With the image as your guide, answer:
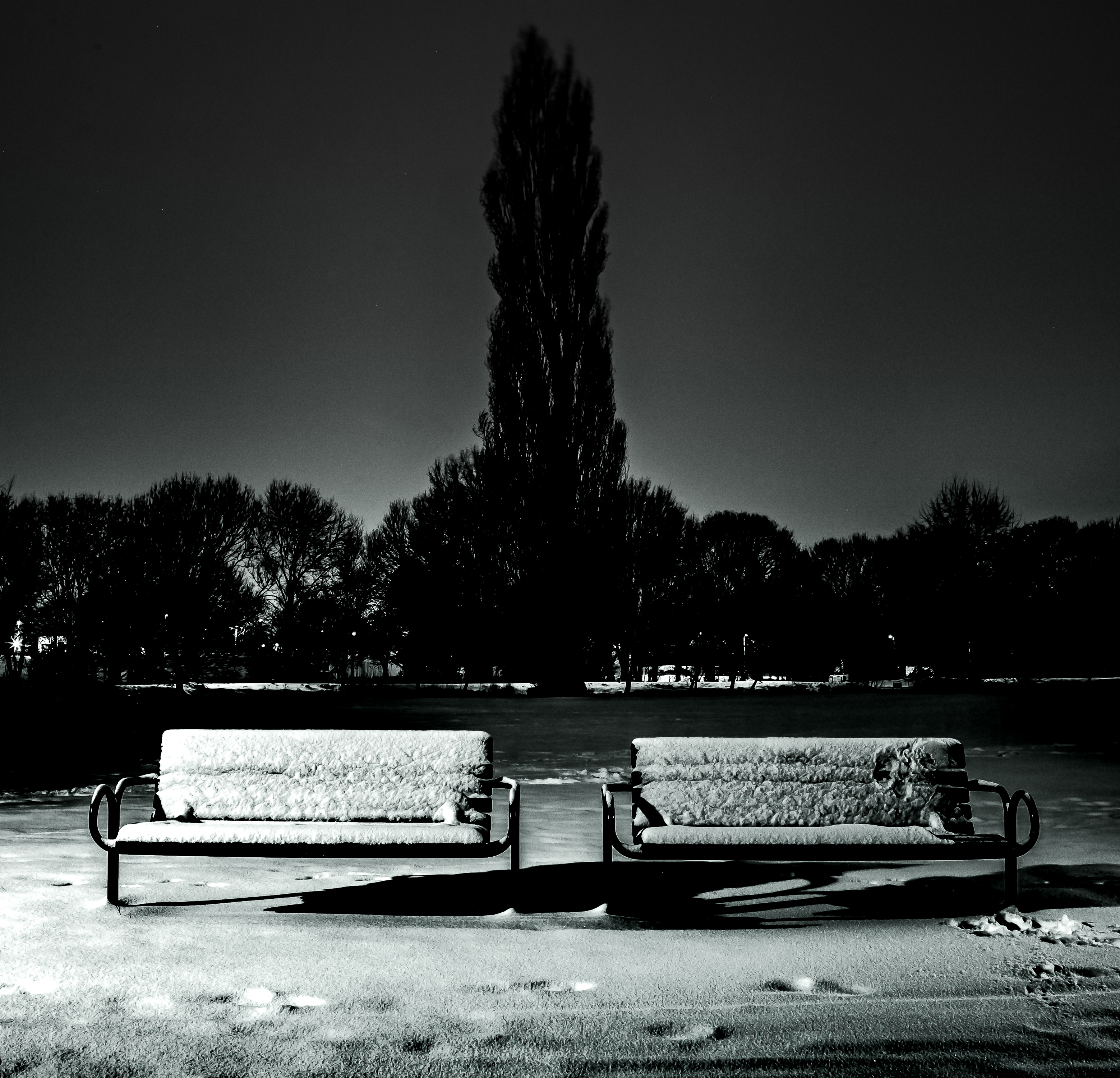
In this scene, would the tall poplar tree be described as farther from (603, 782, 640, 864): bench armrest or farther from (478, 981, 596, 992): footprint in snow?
(478, 981, 596, 992): footprint in snow

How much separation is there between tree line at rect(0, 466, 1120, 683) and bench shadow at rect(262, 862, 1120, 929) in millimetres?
21204

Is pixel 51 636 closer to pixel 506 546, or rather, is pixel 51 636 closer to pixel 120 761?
pixel 506 546

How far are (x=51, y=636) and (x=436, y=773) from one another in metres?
31.3

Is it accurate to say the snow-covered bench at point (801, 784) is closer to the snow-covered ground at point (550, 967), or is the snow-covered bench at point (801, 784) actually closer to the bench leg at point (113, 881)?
the snow-covered ground at point (550, 967)

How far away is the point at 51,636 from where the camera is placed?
33.1m

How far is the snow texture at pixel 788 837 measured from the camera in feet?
15.1

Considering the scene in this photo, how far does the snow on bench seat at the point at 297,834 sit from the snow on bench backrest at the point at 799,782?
0.91 metres

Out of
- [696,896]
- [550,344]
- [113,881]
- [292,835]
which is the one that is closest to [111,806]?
[113,881]

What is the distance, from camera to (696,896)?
5.31 m

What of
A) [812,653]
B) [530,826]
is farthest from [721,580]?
[530,826]

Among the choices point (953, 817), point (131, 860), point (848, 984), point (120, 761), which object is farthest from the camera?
point (120, 761)

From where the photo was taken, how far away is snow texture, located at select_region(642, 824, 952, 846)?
182 inches

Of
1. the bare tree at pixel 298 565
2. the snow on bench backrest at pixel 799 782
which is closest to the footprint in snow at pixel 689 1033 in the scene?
the snow on bench backrest at pixel 799 782

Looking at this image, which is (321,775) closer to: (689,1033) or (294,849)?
(294,849)
